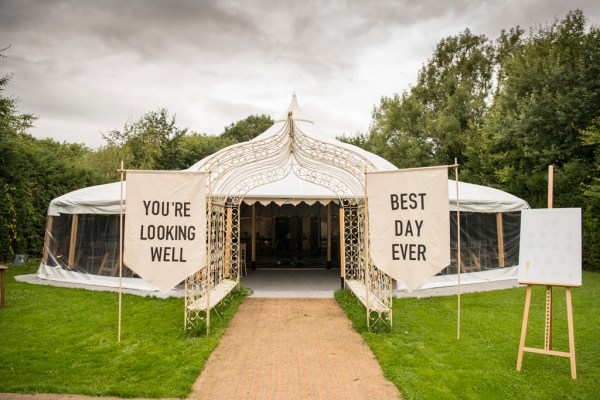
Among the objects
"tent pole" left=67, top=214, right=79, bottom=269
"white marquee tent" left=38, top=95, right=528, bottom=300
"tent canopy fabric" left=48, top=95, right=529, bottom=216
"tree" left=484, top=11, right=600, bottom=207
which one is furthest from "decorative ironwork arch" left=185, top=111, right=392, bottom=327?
"tree" left=484, top=11, right=600, bottom=207

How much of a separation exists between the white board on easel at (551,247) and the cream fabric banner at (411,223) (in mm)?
889

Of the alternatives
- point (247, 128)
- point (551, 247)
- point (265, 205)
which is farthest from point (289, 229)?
point (247, 128)

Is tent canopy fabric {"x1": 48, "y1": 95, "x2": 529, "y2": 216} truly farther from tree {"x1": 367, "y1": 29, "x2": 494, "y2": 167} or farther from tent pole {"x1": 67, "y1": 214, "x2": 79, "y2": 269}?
tree {"x1": 367, "y1": 29, "x2": 494, "y2": 167}

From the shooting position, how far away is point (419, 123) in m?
23.1

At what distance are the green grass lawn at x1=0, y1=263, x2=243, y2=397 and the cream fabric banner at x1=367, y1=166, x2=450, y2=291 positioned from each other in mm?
2691

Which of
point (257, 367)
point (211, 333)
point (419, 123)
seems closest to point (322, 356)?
point (257, 367)

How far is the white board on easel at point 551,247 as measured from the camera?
4234 mm

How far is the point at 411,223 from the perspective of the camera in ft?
17.3

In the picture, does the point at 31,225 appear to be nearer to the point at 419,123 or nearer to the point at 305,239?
the point at 305,239

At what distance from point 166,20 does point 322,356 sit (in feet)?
26.9

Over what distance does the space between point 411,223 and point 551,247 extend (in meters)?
1.58

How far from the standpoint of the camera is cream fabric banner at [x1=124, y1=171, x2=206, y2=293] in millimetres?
5336

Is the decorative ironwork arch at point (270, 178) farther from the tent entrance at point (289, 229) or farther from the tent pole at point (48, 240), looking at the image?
the tent entrance at point (289, 229)

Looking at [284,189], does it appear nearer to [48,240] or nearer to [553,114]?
[48,240]
